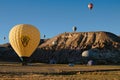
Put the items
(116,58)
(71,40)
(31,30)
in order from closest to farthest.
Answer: (31,30) < (116,58) < (71,40)

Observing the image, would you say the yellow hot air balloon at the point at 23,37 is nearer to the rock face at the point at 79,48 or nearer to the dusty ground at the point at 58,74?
the dusty ground at the point at 58,74

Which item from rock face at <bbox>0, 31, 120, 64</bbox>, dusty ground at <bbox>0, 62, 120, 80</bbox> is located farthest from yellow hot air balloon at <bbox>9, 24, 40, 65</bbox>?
rock face at <bbox>0, 31, 120, 64</bbox>

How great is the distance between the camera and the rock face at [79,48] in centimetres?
14579

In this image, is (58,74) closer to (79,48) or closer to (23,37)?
(23,37)

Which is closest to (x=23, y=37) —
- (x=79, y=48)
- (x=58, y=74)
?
(x=58, y=74)

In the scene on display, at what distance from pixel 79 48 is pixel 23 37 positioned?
10018cm

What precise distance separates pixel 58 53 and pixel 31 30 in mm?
99015

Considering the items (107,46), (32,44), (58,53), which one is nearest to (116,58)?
(107,46)

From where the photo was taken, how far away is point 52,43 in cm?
18000

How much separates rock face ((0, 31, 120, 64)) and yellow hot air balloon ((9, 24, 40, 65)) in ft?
239

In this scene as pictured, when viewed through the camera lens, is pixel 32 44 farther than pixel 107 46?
No

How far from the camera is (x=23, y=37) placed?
204ft

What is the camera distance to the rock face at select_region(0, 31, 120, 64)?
146m

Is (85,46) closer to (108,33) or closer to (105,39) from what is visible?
(105,39)
